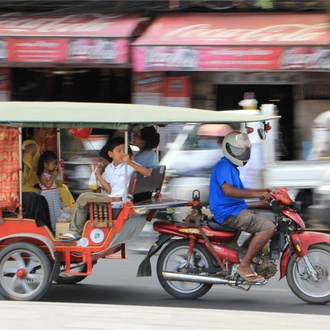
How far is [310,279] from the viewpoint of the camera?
291 inches

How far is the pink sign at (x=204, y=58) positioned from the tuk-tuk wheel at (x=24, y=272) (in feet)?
21.3

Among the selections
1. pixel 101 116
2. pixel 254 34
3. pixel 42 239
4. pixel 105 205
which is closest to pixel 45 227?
pixel 42 239

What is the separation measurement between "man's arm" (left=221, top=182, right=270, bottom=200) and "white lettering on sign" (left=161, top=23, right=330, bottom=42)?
634 cm

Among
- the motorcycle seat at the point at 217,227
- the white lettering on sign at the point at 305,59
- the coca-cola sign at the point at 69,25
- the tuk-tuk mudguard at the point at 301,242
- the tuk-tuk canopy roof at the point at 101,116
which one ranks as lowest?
the tuk-tuk mudguard at the point at 301,242

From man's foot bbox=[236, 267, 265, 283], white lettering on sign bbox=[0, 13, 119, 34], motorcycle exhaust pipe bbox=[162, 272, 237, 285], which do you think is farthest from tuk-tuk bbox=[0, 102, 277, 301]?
white lettering on sign bbox=[0, 13, 119, 34]

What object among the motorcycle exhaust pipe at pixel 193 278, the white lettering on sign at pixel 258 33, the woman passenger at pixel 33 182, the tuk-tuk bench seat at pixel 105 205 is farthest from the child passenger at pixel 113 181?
the white lettering on sign at pixel 258 33

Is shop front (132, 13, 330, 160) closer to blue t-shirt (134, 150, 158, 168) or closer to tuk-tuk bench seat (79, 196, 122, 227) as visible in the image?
blue t-shirt (134, 150, 158, 168)

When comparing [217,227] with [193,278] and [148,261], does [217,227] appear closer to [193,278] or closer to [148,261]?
[193,278]

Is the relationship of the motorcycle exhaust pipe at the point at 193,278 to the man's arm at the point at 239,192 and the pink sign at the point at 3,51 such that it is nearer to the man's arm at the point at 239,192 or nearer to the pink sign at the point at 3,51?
the man's arm at the point at 239,192

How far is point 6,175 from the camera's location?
729 cm

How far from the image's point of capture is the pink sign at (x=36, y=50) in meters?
13.7

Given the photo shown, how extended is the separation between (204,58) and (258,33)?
1.13m

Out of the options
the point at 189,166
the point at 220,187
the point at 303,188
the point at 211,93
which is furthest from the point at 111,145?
the point at 211,93

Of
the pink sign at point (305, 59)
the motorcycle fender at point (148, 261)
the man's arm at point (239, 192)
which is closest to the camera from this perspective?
the man's arm at point (239, 192)
